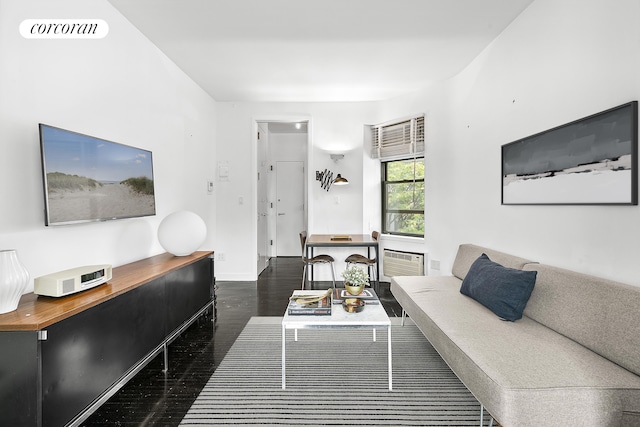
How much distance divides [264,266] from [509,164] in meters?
4.29

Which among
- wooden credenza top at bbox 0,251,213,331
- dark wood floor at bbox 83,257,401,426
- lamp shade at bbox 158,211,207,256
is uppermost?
lamp shade at bbox 158,211,207,256

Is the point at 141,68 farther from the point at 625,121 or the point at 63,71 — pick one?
the point at 625,121

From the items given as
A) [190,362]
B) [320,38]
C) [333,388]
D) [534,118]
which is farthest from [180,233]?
[534,118]

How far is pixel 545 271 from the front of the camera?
2.13 metres

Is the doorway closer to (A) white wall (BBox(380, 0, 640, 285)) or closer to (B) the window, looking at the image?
(B) the window

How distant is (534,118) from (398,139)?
2281 mm

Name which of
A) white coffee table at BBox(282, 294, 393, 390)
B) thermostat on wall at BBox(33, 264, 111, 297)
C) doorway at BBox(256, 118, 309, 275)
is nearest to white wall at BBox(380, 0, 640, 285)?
white coffee table at BBox(282, 294, 393, 390)

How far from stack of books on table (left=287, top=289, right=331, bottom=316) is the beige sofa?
0.71 meters

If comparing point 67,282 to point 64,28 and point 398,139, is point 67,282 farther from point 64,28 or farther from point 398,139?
point 398,139

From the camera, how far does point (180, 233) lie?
9.40 ft

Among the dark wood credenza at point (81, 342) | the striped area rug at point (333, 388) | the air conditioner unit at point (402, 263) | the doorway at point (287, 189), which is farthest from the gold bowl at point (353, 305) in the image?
the doorway at point (287, 189)

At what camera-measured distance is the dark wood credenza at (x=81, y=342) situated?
133 centimetres

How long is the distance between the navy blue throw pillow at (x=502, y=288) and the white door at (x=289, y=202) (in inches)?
203

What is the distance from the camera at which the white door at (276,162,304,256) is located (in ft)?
24.3
